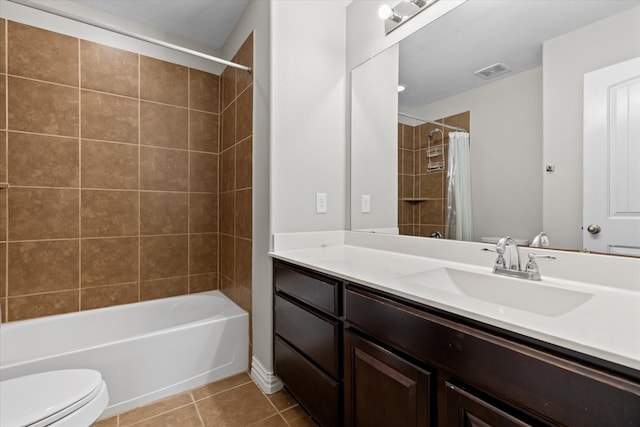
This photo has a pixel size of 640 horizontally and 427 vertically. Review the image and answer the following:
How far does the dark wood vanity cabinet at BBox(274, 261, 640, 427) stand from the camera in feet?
1.79

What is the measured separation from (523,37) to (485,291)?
0.99m

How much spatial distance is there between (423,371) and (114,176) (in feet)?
7.67

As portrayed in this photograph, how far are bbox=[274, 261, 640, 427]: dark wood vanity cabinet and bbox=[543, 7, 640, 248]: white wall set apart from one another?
2.05 feet

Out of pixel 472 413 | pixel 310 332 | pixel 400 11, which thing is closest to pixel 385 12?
pixel 400 11

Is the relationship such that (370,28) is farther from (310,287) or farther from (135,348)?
(135,348)

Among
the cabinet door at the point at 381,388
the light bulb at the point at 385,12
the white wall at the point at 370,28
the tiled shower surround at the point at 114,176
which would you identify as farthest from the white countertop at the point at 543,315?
the light bulb at the point at 385,12

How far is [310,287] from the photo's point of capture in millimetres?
1326

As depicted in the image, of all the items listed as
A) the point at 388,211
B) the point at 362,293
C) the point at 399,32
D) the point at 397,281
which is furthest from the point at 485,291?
the point at 399,32

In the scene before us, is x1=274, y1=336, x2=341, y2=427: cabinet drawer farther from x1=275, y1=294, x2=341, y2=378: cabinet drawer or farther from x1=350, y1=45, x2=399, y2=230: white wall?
x1=350, y1=45, x2=399, y2=230: white wall

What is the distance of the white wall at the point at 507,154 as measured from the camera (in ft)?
3.65

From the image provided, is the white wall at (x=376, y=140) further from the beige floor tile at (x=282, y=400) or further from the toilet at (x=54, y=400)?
the toilet at (x=54, y=400)

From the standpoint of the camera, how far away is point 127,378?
1.59 m

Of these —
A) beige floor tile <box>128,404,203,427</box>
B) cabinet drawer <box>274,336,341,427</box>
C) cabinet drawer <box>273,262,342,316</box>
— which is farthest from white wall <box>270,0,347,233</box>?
beige floor tile <box>128,404,203,427</box>

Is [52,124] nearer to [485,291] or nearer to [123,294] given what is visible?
[123,294]
